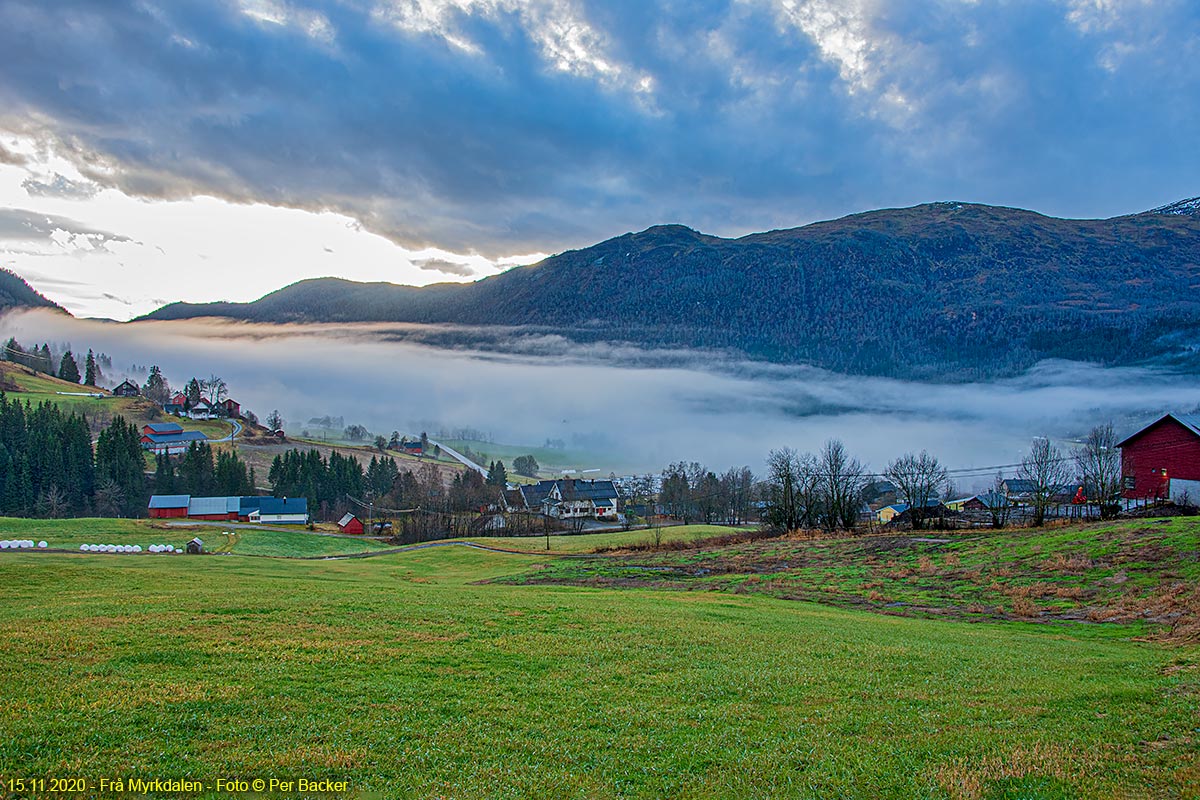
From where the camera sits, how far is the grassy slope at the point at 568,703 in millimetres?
9961

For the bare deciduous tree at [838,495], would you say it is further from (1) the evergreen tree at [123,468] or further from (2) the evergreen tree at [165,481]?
(1) the evergreen tree at [123,468]

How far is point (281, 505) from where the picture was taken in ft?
369

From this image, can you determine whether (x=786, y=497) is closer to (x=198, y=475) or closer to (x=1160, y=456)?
(x=1160, y=456)

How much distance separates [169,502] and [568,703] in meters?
118

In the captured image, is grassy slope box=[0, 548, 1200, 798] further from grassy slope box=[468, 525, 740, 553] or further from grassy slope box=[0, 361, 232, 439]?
grassy slope box=[0, 361, 232, 439]

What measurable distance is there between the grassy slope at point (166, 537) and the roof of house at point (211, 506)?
29.7m

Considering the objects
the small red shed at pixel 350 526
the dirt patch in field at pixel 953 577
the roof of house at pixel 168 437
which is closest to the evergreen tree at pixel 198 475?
the small red shed at pixel 350 526

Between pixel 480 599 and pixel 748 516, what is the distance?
112 metres

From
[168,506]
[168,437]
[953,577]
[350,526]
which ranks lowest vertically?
[350,526]

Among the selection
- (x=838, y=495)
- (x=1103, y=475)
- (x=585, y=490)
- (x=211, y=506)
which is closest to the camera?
(x=1103, y=475)

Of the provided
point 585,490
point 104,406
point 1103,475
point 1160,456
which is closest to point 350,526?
point 585,490

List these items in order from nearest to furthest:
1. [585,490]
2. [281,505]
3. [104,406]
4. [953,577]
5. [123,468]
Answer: [953,577]
[281,505]
[123,468]
[585,490]
[104,406]

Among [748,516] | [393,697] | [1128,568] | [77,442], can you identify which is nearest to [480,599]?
[393,697]

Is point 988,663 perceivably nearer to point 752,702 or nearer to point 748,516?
point 752,702
